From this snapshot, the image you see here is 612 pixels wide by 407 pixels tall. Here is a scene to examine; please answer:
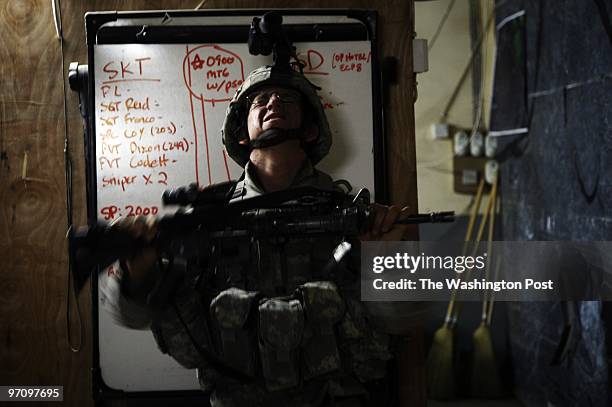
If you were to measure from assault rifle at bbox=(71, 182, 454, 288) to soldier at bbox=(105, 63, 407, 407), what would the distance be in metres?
0.04

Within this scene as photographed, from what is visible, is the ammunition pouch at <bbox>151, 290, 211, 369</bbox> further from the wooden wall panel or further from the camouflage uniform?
the wooden wall panel

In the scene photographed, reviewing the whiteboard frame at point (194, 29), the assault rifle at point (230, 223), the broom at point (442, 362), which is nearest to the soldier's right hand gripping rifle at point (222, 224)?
the assault rifle at point (230, 223)

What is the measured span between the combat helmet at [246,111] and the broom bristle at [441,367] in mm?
1501

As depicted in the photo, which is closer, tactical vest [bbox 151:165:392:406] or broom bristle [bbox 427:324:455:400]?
tactical vest [bbox 151:165:392:406]

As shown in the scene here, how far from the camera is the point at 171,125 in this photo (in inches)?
51.9

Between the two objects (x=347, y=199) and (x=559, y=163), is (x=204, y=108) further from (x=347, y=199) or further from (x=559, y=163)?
(x=559, y=163)

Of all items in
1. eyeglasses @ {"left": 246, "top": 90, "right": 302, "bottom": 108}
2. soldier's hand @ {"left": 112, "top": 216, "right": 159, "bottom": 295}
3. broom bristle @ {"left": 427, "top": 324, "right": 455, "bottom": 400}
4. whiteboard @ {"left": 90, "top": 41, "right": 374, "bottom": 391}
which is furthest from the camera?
broom bristle @ {"left": 427, "top": 324, "right": 455, "bottom": 400}

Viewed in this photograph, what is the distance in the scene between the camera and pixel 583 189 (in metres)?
1.90

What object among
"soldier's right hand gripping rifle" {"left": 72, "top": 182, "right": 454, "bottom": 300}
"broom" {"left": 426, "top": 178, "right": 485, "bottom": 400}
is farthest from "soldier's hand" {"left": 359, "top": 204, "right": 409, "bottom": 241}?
"broom" {"left": 426, "top": 178, "right": 485, "bottom": 400}

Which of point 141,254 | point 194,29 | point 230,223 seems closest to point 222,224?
point 230,223

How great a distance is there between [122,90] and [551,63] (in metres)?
1.56

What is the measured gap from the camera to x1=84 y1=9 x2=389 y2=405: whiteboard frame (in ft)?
4.35

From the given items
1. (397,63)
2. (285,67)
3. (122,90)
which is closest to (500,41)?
(397,63)

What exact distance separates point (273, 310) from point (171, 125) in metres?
0.48
